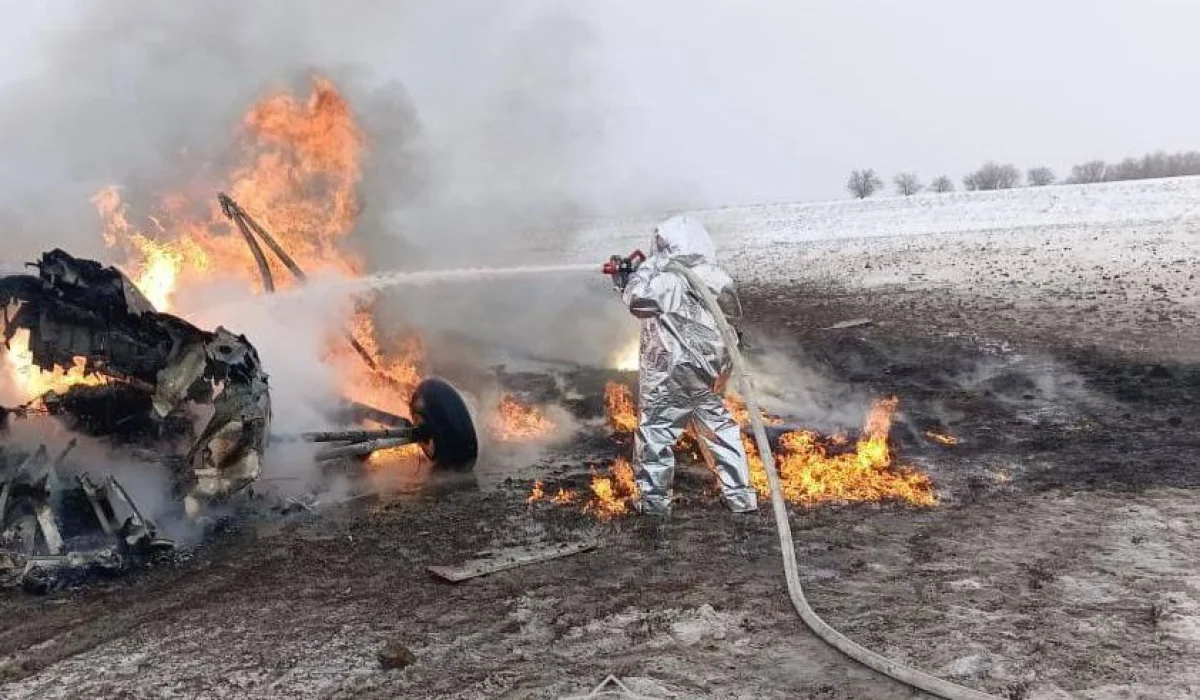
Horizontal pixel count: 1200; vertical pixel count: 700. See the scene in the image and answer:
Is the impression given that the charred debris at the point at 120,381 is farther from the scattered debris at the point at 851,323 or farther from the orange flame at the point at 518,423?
the scattered debris at the point at 851,323

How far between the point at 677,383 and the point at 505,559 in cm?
191

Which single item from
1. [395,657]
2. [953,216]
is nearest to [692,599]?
[395,657]

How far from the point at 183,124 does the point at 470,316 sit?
5.85m

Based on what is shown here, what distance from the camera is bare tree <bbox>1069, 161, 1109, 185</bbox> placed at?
5097cm

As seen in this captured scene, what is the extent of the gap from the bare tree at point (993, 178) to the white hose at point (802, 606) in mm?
59784

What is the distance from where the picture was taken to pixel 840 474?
730 centimetres

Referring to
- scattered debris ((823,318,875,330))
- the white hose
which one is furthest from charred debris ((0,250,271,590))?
scattered debris ((823,318,875,330))

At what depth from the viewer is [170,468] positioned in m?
6.51

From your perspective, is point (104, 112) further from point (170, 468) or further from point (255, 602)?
point (255, 602)

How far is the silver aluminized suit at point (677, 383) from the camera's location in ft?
21.6

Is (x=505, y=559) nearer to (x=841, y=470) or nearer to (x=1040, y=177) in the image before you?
(x=841, y=470)

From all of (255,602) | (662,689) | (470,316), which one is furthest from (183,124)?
(662,689)

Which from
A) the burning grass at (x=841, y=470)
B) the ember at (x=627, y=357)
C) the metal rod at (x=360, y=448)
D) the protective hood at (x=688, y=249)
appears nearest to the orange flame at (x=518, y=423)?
the metal rod at (x=360, y=448)

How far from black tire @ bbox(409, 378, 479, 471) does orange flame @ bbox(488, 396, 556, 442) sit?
1.26 metres
